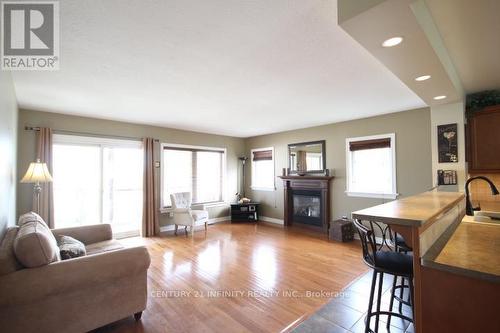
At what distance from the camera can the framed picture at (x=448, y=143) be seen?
9.76 ft

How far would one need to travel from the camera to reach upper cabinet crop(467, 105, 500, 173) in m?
2.89

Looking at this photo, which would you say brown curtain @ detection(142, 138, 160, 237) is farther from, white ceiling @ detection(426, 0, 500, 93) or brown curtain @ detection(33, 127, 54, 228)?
white ceiling @ detection(426, 0, 500, 93)

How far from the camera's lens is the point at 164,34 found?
5.94 ft

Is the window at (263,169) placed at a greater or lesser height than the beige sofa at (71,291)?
greater

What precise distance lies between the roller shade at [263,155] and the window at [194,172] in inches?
37.2

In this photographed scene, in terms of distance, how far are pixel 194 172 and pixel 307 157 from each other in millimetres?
2937

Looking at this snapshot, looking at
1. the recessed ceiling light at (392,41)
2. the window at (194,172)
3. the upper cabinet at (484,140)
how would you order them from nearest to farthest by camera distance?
the recessed ceiling light at (392,41)
the upper cabinet at (484,140)
the window at (194,172)

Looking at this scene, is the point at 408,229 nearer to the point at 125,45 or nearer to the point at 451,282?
the point at 451,282

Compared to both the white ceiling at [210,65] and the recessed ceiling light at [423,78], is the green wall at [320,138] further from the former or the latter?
the recessed ceiling light at [423,78]

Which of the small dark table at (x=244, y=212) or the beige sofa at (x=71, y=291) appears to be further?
the small dark table at (x=244, y=212)

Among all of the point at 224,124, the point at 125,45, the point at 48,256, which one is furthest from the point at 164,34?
the point at 224,124

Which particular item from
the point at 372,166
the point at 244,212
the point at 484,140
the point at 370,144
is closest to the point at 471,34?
the point at 484,140

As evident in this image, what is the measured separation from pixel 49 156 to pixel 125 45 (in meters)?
3.23

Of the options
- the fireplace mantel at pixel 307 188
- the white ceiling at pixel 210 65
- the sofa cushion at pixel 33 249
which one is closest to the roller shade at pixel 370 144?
the white ceiling at pixel 210 65
